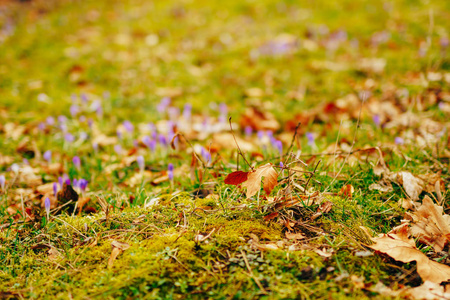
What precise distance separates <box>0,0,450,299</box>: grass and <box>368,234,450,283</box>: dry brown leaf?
60mm

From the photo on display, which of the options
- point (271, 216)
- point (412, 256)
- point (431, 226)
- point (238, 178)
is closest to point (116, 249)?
point (238, 178)

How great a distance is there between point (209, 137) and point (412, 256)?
2.53 m

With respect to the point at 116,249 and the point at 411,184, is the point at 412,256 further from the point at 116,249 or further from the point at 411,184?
the point at 116,249

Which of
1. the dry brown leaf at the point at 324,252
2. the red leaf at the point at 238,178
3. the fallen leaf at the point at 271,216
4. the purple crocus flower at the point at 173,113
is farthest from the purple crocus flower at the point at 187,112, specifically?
the dry brown leaf at the point at 324,252

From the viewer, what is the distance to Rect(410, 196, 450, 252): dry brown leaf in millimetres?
1646

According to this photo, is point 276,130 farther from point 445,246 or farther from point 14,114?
point 14,114

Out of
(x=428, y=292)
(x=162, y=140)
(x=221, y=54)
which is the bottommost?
(x=428, y=292)

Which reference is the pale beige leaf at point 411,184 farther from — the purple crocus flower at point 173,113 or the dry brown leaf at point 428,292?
the purple crocus flower at point 173,113

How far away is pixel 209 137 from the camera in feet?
12.2

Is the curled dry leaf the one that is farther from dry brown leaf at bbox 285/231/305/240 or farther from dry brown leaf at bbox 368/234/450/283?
dry brown leaf at bbox 368/234/450/283

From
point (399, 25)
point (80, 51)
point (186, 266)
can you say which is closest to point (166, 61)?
point (80, 51)

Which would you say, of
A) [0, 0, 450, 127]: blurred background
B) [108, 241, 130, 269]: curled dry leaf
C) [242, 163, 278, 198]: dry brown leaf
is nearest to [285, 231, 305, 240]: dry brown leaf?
[242, 163, 278, 198]: dry brown leaf

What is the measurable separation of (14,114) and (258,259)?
13.4ft

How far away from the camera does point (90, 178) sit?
2.80 metres
